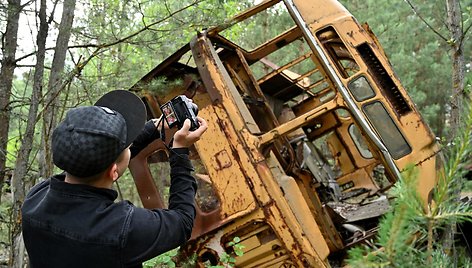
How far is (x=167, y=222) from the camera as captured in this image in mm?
1724

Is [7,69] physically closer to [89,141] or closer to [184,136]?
[184,136]

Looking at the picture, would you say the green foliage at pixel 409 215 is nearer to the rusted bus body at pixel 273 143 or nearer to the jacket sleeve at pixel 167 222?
the jacket sleeve at pixel 167 222

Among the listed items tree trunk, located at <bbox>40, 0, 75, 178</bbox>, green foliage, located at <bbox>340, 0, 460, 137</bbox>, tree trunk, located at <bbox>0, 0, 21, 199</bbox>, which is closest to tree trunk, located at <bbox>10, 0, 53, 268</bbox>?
tree trunk, located at <bbox>40, 0, 75, 178</bbox>

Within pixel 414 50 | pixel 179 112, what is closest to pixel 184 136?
pixel 179 112

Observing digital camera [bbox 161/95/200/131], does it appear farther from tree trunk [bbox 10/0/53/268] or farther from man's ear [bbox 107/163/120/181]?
tree trunk [bbox 10/0/53/268]

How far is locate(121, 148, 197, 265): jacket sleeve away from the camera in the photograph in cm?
163

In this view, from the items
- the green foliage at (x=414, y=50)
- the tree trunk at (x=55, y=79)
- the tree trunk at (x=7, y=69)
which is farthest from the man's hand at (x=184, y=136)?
the green foliage at (x=414, y=50)

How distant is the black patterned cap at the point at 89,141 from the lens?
1551 mm

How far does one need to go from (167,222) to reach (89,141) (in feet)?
1.27

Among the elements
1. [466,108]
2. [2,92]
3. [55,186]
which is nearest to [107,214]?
[55,186]

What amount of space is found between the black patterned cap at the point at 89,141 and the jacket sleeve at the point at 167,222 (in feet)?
0.69

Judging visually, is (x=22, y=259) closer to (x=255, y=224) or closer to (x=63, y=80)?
(x=63, y=80)

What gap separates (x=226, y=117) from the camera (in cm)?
420

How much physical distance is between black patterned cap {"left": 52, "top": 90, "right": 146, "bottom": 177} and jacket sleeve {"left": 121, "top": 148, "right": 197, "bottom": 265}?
0.69 ft
